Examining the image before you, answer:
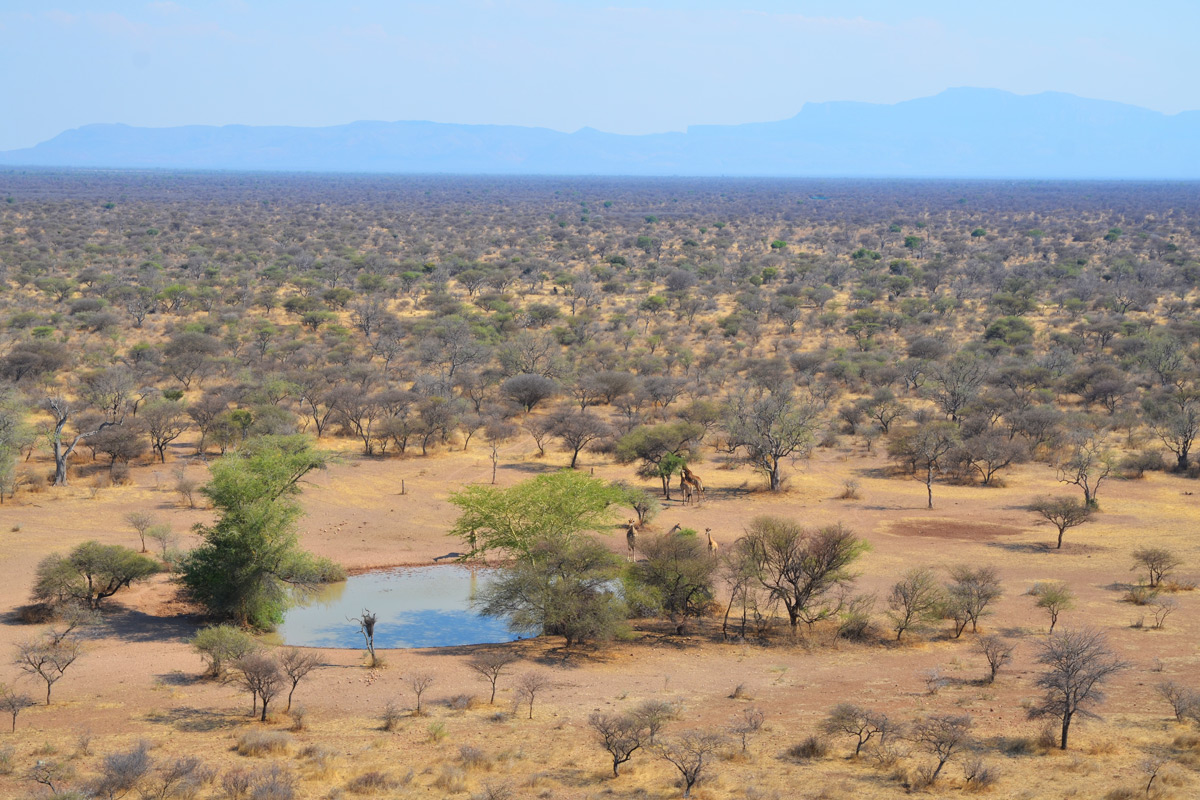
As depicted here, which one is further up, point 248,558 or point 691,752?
point 248,558

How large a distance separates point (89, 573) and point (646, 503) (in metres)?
16.1

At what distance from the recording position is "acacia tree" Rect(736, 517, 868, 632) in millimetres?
24641

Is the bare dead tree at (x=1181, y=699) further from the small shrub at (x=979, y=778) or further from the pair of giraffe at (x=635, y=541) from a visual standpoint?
the pair of giraffe at (x=635, y=541)

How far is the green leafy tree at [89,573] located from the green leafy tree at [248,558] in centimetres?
127

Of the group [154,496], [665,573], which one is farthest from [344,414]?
[665,573]

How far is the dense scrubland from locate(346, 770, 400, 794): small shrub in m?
0.05

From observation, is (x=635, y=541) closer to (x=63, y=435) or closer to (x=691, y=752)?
(x=691, y=752)

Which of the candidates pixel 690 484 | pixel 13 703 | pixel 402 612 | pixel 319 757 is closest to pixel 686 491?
pixel 690 484

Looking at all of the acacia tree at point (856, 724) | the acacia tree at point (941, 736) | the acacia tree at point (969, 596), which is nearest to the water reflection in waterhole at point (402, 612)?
the acacia tree at point (856, 724)

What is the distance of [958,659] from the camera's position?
2273 cm

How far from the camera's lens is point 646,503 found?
32906 millimetres

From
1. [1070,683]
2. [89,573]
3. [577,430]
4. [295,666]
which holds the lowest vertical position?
[295,666]

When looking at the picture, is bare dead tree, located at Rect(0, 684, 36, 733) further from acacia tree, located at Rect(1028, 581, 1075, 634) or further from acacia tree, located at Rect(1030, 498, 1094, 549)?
acacia tree, located at Rect(1030, 498, 1094, 549)

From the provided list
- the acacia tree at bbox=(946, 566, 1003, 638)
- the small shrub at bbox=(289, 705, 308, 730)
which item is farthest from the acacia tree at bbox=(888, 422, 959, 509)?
the small shrub at bbox=(289, 705, 308, 730)
